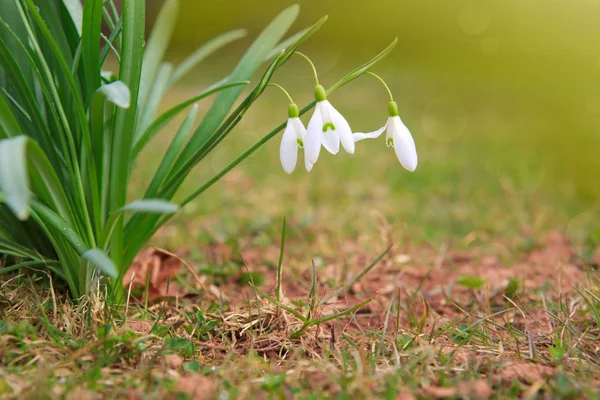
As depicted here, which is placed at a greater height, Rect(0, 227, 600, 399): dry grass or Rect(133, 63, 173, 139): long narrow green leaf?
Rect(133, 63, 173, 139): long narrow green leaf

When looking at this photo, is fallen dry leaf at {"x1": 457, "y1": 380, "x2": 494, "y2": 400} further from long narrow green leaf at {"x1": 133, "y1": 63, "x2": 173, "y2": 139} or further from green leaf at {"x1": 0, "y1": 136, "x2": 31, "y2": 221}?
long narrow green leaf at {"x1": 133, "y1": 63, "x2": 173, "y2": 139}

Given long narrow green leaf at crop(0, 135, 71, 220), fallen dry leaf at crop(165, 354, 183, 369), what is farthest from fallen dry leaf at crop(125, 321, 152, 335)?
long narrow green leaf at crop(0, 135, 71, 220)

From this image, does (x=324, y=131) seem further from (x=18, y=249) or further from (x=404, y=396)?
(x=18, y=249)

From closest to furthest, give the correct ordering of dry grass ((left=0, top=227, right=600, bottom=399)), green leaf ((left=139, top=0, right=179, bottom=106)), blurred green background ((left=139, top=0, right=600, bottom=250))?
dry grass ((left=0, top=227, right=600, bottom=399)) → green leaf ((left=139, top=0, right=179, bottom=106)) → blurred green background ((left=139, top=0, right=600, bottom=250))

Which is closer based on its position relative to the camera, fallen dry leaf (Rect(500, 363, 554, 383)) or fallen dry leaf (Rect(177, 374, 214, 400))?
fallen dry leaf (Rect(177, 374, 214, 400))

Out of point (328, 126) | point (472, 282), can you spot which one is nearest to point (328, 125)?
point (328, 126)

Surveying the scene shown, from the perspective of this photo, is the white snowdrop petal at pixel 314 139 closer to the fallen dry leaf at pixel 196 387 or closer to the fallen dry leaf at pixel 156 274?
the fallen dry leaf at pixel 196 387

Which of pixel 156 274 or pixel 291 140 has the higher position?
pixel 291 140
